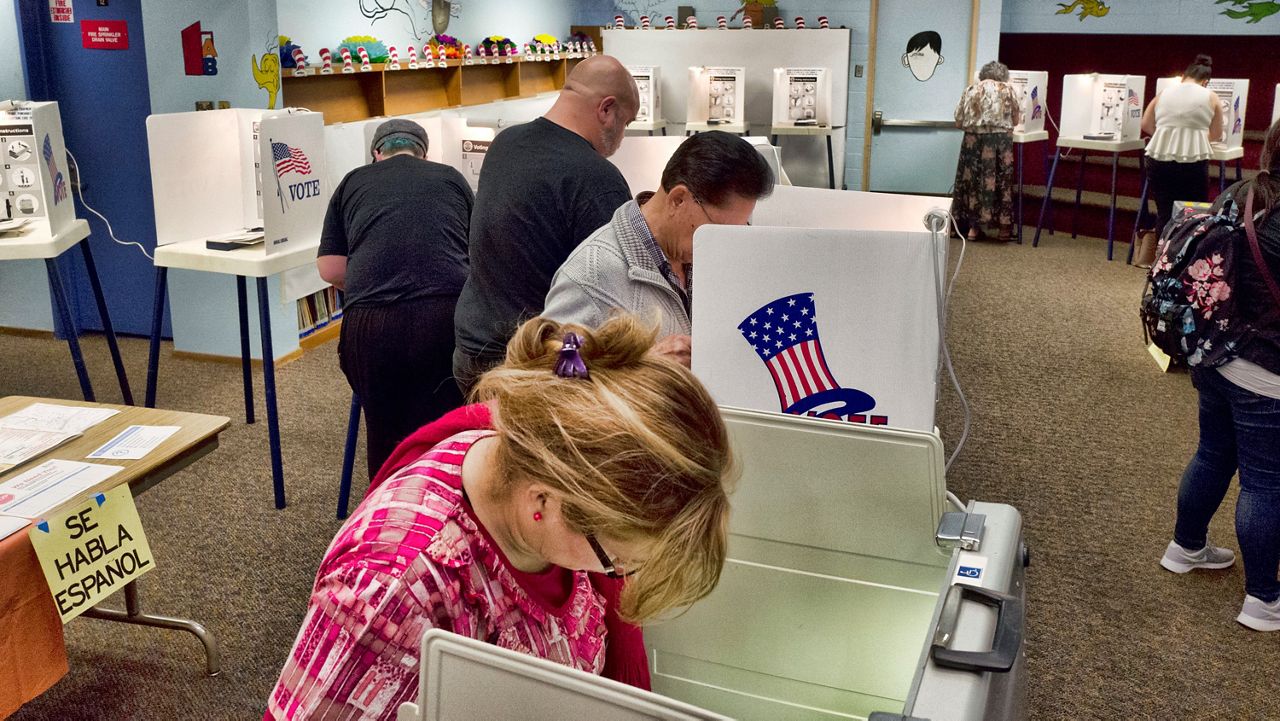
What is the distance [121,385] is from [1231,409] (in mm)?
4179

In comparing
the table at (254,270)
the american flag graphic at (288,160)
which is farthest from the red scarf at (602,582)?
the american flag graphic at (288,160)

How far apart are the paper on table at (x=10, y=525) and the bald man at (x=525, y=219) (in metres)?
0.99

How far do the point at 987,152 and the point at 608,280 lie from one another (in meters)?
7.11

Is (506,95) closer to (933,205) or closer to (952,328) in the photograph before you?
(952,328)

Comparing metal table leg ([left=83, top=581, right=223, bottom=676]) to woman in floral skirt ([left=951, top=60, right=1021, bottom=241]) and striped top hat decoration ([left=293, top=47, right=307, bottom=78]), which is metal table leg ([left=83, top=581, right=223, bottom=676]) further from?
woman in floral skirt ([left=951, top=60, right=1021, bottom=241])

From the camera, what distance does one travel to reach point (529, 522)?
1.11m

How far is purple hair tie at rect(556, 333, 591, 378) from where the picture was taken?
1.08 meters

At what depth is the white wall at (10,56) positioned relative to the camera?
17.1 ft

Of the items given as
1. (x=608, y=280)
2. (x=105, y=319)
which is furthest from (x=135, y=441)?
(x=105, y=319)

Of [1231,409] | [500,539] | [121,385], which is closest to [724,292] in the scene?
[500,539]

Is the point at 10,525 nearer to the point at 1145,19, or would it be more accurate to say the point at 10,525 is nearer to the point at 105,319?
the point at 105,319

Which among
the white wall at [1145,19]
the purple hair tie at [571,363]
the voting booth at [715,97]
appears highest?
the white wall at [1145,19]

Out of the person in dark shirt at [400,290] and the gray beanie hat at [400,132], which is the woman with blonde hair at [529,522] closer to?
the person in dark shirt at [400,290]

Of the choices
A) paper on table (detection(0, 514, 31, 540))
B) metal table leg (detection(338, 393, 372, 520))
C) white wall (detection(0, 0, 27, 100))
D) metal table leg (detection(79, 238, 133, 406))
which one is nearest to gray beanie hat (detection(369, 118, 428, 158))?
metal table leg (detection(338, 393, 372, 520))
